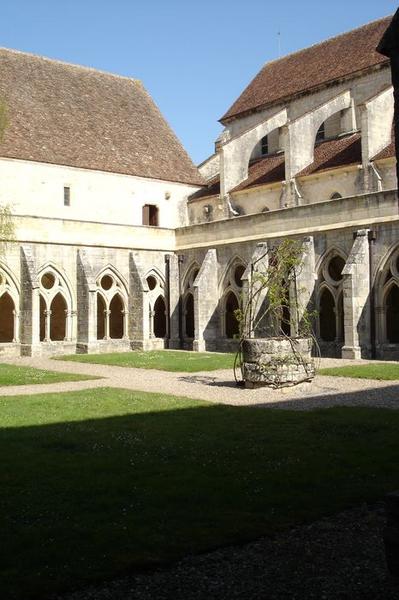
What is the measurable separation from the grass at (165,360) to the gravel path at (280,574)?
A: 43.3 feet

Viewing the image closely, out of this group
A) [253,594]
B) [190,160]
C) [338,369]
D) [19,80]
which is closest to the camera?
[253,594]

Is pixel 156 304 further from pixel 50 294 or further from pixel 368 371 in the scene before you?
pixel 368 371

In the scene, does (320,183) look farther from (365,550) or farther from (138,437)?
(365,550)

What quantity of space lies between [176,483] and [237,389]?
26.2ft

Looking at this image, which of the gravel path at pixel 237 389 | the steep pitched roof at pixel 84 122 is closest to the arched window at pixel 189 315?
the steep pitched roof at pixel 84 122

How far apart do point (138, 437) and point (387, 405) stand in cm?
481

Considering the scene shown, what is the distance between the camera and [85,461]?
772cm

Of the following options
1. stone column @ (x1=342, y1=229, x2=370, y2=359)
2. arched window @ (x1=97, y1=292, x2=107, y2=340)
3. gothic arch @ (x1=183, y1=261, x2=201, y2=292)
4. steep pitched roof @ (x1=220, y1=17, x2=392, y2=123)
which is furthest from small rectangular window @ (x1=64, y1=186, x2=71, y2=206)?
stone column @ (x1=342, y1=229, x2=370, y2=359)

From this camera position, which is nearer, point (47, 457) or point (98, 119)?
point (47, 457)

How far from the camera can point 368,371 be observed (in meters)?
16.8

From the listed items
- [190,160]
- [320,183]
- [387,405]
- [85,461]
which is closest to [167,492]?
[85,461]

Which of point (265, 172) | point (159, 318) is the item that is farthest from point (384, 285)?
point (159, 318)

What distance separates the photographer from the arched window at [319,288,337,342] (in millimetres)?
25359

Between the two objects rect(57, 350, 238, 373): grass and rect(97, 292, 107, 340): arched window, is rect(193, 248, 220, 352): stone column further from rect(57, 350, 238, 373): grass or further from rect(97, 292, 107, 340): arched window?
rect(97, 292, 107, 340): arched window
